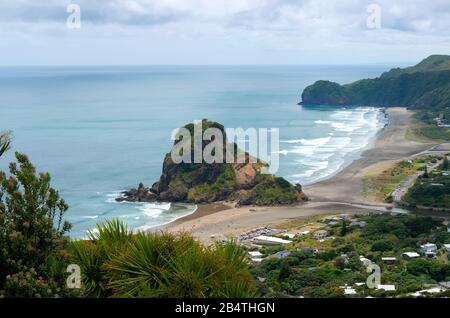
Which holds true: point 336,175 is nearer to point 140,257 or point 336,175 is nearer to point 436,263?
point 436,263

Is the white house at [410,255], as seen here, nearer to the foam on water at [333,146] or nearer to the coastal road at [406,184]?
the coastal road at [406,184]

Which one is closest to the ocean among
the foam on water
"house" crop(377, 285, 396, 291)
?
the foam on water

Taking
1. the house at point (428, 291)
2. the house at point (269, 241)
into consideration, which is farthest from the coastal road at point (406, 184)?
the house at point (428, 291)

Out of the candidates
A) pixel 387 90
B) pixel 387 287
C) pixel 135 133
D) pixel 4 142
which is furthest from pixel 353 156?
pixel 387 90

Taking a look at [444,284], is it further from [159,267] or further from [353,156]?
[353,156]

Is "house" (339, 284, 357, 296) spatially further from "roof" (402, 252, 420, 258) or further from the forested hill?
the forested hill

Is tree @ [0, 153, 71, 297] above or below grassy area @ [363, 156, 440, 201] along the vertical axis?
above
